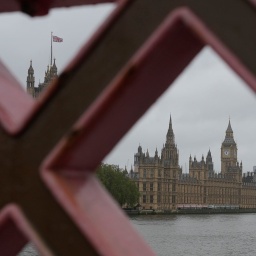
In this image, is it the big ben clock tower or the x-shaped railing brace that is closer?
the x-shaped railing brace

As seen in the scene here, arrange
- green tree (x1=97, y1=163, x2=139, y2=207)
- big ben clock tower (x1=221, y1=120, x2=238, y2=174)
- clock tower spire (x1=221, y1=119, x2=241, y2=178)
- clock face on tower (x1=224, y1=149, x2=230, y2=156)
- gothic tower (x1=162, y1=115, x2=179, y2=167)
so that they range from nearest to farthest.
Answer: green tree (x1=97, y1=163, x2=139, y2=207) → gothic tower (x1=162, y1=115, x2=179, y2=167) → clock tower spire (x1=221, y1=119, x2=241, y2=178) → big ben clock tower (x1=221, y1=120, x2=238, y2=174) → clock face on tower (x1=224, y1=149, x2=230, y2=156)

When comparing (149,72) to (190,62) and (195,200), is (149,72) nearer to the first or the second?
(190,62)

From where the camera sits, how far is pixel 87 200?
3.34ft

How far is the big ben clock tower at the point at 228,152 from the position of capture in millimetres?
96688

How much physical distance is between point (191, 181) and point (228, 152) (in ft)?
60.9

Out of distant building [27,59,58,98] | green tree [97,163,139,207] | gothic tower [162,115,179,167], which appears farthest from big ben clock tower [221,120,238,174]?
distant building [27,59,58,98]

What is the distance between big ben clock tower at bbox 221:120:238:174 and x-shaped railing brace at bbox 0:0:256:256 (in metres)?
95.4

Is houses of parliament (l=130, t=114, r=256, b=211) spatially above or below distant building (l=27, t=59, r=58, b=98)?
below

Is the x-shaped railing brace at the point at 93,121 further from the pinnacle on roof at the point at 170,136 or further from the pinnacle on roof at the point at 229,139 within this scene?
the pinnacle on roof at the point at 229,139

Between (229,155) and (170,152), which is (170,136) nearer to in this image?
(170,152)

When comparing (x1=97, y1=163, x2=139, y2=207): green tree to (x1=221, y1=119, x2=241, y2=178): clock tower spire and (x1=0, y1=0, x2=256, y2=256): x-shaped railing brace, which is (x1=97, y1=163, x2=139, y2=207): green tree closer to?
(x1=221, y1=119, x2=241, y2=178): clock tower spire

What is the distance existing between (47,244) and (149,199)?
7207 centimetres

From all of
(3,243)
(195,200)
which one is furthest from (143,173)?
(3,243)

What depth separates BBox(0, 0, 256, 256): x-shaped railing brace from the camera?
93 centimetres
